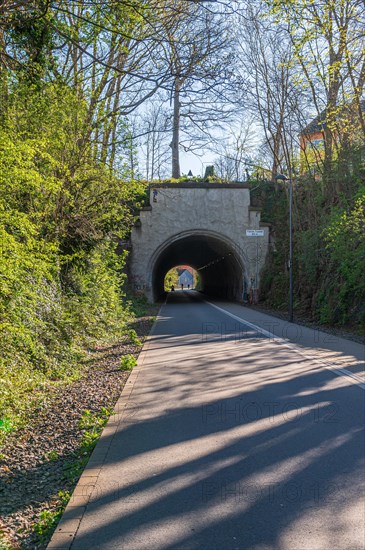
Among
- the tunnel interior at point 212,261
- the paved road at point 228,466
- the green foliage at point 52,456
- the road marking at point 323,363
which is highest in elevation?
the tunnel interior at point 212,261

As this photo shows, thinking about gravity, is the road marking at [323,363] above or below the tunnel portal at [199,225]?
below

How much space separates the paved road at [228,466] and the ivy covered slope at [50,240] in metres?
1.61

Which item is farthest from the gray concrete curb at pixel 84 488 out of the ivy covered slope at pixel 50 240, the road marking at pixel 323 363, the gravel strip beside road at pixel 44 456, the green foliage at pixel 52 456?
the road marking at pixel 323 363

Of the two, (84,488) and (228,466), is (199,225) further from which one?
(84,488)

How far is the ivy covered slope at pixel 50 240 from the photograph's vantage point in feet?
→ 24.9

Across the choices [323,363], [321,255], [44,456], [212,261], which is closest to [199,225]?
[321,255]

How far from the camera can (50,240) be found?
12297 mm

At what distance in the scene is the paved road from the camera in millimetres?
3566

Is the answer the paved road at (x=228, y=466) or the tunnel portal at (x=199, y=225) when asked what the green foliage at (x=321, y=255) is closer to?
the tunnel portal at (x=199, y=225)

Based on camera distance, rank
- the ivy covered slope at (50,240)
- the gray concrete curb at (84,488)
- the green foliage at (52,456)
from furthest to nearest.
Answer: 1. the ivy covered slope at (50,240)
2. the green foliage at (52,456)
3. the gray concrete curb at (84,488)

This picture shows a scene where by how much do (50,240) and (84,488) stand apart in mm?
8679

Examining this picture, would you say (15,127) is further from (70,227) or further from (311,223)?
(311,223)

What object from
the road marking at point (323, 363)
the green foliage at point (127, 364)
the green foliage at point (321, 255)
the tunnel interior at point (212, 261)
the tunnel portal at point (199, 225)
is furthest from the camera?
the tunnel interior at point (212, 261)

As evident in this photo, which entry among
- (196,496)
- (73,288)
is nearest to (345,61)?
Result: (73,288)
